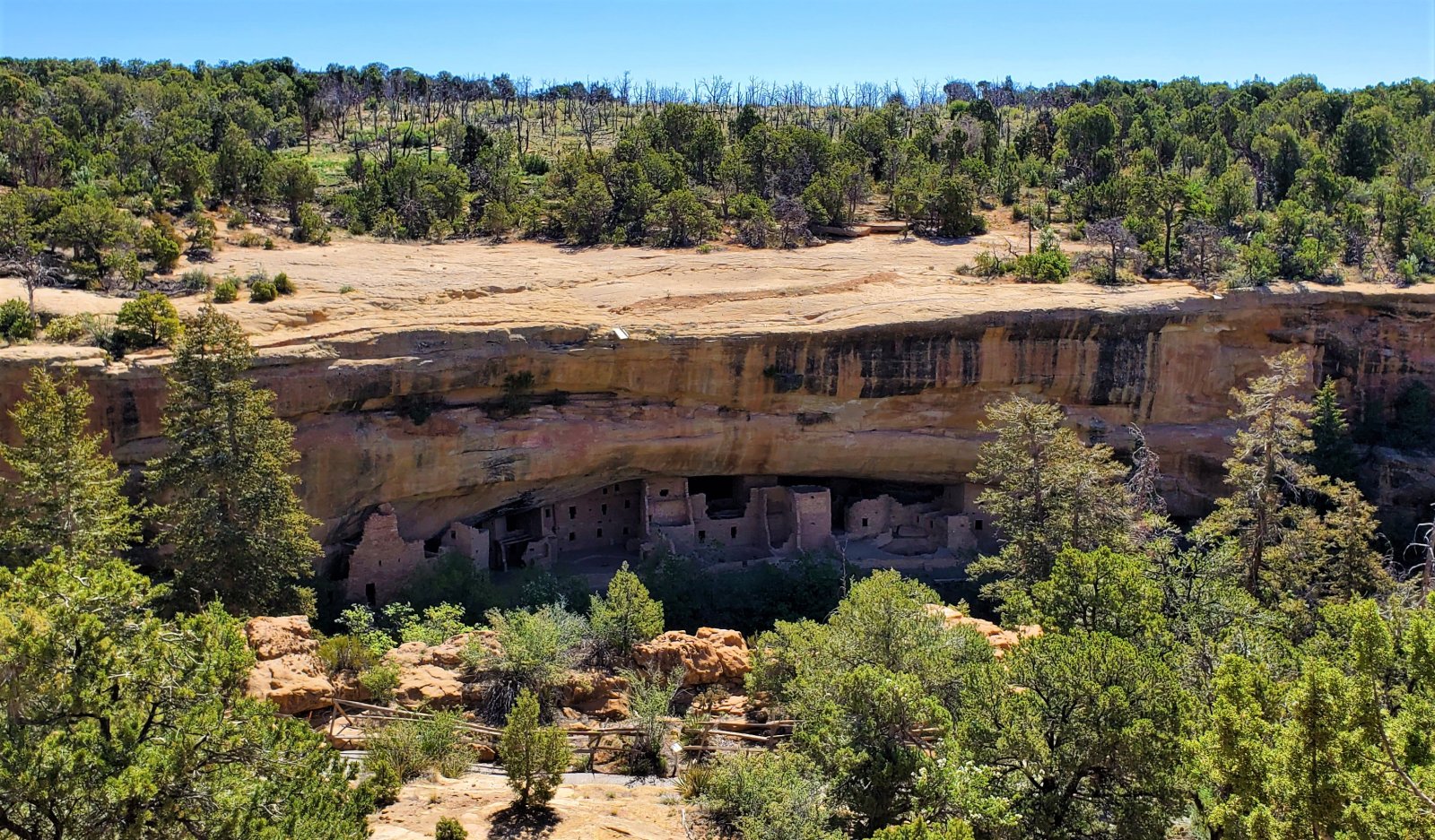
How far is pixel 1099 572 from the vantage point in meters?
15.9

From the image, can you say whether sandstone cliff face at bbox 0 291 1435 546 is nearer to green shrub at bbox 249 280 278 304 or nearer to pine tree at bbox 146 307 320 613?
pine tree at bbox 146 307 320 613

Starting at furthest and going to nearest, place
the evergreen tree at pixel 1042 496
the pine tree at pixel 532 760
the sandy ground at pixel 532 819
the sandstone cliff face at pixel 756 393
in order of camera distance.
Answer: the sandstone cliff face at pixel 756 393
the evergreen tree at pixel 1042 496
the pine tree at pixel 532 760
the sandy ground at pixel 532 819

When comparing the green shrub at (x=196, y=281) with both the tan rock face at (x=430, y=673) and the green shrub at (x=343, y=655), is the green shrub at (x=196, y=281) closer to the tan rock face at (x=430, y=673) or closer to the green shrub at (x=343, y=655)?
the tan rock face at (x=430, y=673)

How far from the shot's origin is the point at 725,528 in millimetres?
26234

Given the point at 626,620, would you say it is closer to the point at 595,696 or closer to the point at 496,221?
the point at 595,696

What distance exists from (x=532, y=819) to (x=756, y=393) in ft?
40.3

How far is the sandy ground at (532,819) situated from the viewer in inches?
540

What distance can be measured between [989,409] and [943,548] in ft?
13.0

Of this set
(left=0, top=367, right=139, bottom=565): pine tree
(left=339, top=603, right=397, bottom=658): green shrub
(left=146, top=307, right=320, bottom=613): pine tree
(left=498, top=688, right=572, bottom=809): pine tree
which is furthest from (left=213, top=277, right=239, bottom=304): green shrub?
(left=498, top=688, right=572, bottom=809): pine tree

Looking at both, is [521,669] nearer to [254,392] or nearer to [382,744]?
[382,744]

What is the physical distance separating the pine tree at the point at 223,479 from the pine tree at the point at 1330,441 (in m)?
21.5

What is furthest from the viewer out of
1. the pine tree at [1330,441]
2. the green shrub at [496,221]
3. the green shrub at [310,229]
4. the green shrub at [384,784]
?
the green shrub at [496,221]

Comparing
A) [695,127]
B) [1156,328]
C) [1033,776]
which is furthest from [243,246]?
[1033,776]

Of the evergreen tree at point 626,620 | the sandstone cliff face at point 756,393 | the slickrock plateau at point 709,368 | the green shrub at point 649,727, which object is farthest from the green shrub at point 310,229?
the green shrub at point 649,727
